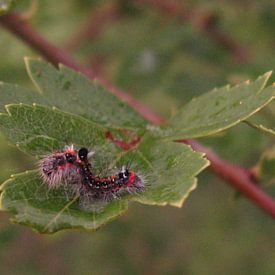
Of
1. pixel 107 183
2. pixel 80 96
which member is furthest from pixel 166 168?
pixel 80 96

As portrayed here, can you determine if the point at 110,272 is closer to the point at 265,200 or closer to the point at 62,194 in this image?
the point at 265,200

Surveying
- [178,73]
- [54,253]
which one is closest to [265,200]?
[178,73]

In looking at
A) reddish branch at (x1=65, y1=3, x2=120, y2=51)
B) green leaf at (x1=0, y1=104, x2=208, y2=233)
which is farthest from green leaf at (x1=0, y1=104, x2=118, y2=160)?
reddish branch at (x1=65, y1=3, x2=120, y2=51)

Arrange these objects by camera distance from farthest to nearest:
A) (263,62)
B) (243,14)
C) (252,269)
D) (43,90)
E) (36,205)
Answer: (252,269) < (243,14) < (263,62) < (43,90) < (36,205)

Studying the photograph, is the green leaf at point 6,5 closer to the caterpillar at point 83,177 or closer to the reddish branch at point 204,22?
the caterpillar at point 83,177

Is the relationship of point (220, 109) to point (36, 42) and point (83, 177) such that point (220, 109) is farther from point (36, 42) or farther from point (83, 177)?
point (36, 42)

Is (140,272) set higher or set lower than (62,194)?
lower

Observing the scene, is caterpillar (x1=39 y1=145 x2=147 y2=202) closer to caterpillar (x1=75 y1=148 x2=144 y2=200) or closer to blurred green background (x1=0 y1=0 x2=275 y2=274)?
caterpillar (x1=75 y1=148 x2=144 y2=200)

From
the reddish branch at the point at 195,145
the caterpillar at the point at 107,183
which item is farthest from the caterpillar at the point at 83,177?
the reddish branch at the point at 195,145
